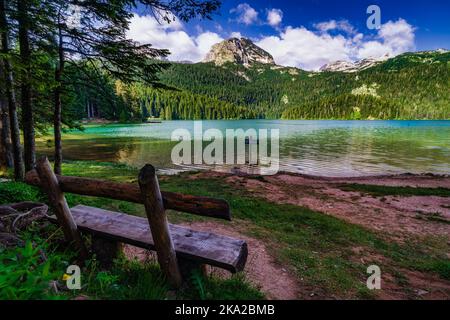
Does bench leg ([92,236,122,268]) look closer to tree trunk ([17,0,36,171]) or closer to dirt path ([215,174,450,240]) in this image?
tree trunk ([17,0,36,171])

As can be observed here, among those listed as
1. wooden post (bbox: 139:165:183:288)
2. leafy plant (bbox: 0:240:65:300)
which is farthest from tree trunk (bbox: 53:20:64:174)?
wooden post (bbox: 139:165:183:288)

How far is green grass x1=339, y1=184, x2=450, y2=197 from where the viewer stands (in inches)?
597

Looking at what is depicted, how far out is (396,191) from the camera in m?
15.7

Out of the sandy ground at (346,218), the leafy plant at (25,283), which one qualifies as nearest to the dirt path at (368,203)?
the sandy ground at (346,218)

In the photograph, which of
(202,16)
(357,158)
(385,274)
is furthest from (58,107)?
(357,158)

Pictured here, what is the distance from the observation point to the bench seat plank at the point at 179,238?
3500 millimetres

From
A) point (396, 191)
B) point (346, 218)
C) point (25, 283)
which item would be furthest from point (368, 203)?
point (25, 283)

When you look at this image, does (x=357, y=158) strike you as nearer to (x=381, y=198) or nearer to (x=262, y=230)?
(x=381, y=198)

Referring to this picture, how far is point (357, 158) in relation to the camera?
3122cm

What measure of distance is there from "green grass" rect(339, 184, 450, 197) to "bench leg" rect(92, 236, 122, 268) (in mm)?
14623

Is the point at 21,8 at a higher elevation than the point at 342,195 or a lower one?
higher

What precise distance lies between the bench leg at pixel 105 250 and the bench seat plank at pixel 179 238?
29 cm
